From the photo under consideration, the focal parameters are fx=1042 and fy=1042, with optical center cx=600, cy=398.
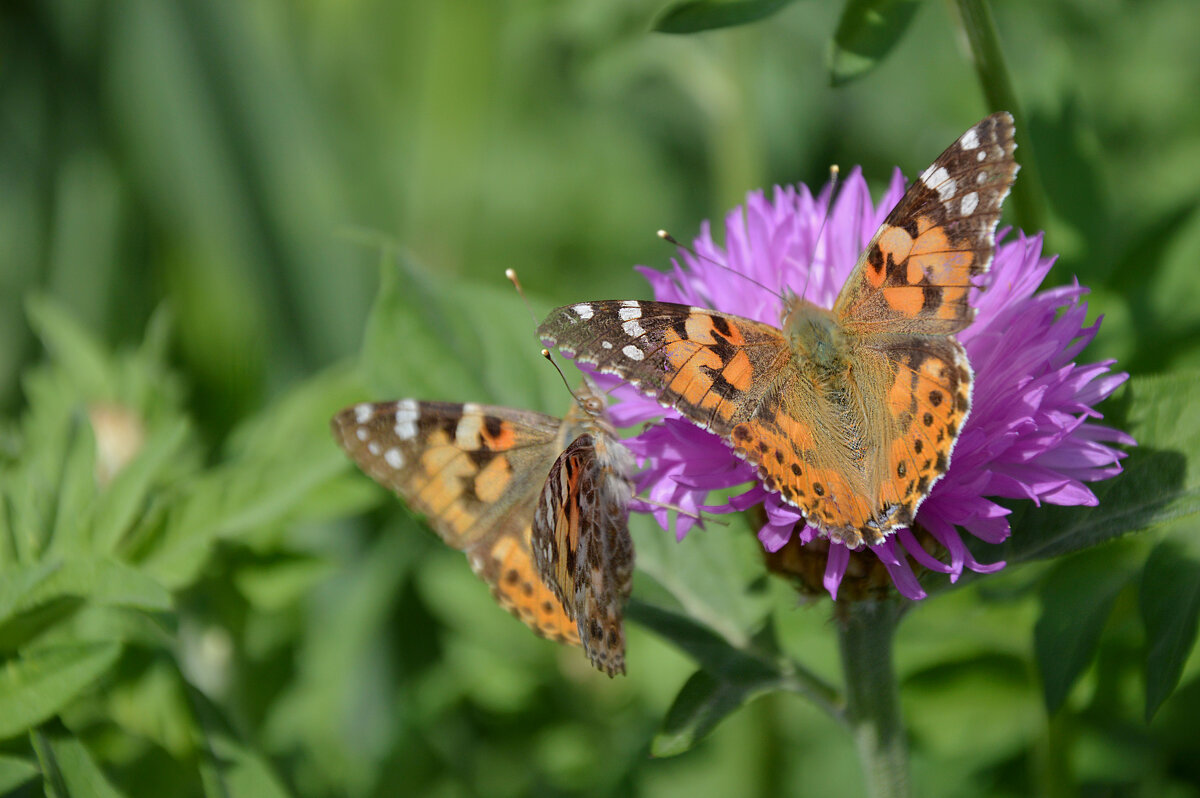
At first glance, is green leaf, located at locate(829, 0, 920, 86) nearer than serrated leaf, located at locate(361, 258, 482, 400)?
Yes

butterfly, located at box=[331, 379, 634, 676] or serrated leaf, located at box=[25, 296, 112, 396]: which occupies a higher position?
serrated leaf, located at box=[25, 296, 112, 396]

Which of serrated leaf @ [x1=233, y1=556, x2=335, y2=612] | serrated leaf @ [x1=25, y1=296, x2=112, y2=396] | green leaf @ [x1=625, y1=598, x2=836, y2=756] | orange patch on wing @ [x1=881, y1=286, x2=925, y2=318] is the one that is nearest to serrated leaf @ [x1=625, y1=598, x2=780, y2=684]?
green leaf @ [x1=625, y1=598, x2=836, y2=756]

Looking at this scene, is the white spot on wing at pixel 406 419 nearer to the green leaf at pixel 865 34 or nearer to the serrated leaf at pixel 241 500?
the serrated leaf at pixel 241 500

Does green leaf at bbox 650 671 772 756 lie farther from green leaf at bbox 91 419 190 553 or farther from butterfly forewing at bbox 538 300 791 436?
green leaf at bbox 91 419 190 553

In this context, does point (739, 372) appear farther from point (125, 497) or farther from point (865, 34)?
point (125, 497)

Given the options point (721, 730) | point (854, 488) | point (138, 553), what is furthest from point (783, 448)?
point (721, 730)

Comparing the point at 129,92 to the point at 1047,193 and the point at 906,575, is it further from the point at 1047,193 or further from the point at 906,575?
the point at 906,575

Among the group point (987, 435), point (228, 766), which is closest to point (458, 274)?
point (228, 766)
